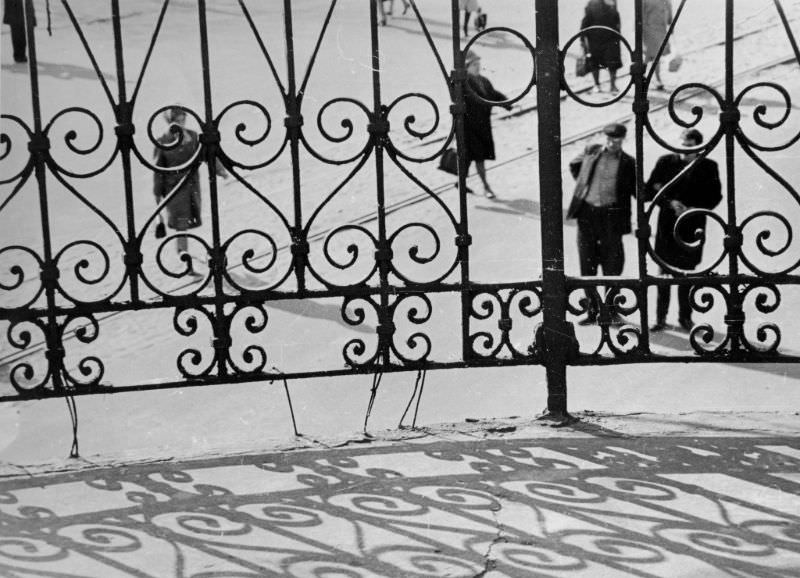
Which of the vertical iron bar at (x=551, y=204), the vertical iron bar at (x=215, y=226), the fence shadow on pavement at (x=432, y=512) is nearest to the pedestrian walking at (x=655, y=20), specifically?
the vertical iron bar at (x=551, y=204)

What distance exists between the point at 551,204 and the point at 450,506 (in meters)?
1.35

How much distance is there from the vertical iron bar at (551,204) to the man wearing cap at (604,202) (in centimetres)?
503

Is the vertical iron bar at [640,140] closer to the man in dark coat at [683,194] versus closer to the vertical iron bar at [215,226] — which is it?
→ the vertical iron bar at [215,226]

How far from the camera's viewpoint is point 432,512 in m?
4.57

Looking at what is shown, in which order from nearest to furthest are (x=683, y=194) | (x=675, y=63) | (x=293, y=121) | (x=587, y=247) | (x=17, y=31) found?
(x=293, y=121) < (x=683, y=194) < (x=587, y=247) < (x=675, y=63) < (x=17, y=31)

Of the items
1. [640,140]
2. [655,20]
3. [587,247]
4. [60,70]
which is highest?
[60,70]

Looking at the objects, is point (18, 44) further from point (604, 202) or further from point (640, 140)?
point (640, 140)

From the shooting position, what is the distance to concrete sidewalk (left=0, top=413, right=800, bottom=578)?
4180mm

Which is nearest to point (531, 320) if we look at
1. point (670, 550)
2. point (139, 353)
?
point (139, 353)

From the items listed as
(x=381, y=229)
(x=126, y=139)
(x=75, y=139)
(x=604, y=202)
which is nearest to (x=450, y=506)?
(x=381, y=229)

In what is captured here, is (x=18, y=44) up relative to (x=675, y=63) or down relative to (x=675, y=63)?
up

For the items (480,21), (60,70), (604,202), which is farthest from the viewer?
(480,21)

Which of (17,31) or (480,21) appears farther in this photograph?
(480,21)

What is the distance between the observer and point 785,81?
55.5 ft
